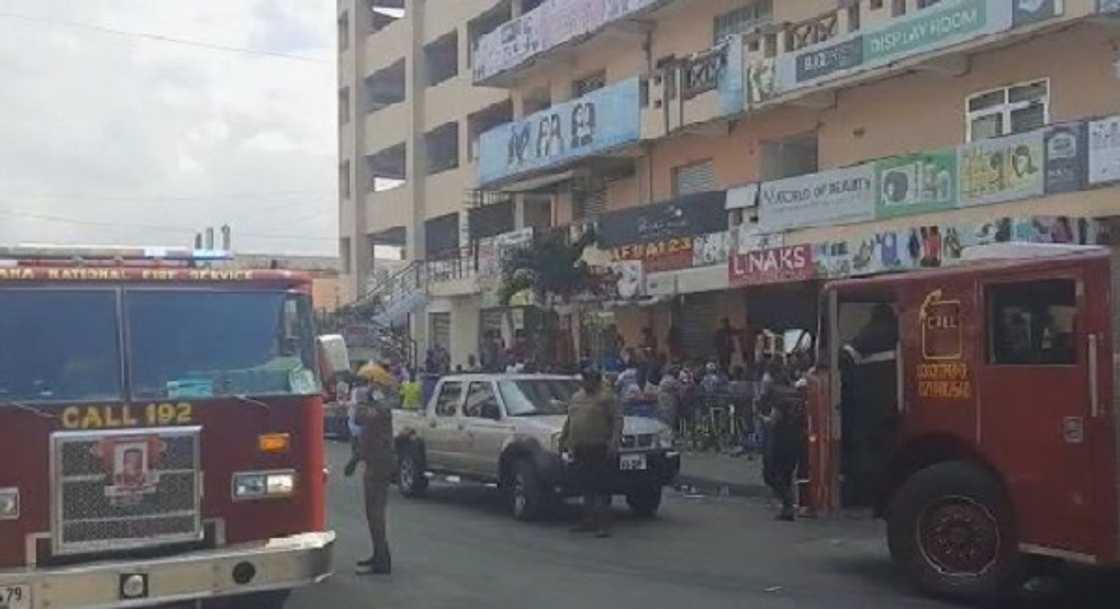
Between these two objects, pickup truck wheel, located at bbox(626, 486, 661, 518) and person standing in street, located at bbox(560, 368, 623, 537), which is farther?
pickup truck wheel, located at bbox(626, 486, 661, 518)

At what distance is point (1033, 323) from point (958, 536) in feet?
5.64

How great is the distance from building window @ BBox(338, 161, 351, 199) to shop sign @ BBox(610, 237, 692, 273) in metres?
22.8

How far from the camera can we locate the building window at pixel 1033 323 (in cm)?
898

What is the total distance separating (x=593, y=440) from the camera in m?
13.6

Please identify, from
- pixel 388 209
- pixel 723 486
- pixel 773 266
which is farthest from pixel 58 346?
pixel 388 209

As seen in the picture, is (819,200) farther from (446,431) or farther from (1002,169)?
(446,431)

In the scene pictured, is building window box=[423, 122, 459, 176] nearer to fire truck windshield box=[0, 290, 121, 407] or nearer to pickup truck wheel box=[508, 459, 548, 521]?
pickup truck wheel box=[508, 459, 548, 521]

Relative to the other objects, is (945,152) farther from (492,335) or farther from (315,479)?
(492,335)

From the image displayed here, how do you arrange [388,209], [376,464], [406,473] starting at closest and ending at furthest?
[376,464], [406,473], [388,209]

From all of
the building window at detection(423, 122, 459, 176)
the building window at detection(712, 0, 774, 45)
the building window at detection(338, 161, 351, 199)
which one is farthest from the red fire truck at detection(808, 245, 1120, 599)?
the building window at detection(338, 161, 351, 199)

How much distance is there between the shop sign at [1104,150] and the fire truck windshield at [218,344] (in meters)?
12.9

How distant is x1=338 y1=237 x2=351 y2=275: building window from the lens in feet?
164

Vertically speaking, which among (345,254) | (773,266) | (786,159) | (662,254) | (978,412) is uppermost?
(786,159)

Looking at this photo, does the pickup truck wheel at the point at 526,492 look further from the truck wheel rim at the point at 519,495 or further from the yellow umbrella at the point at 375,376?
the yellow umbrella at the point at 375,376
